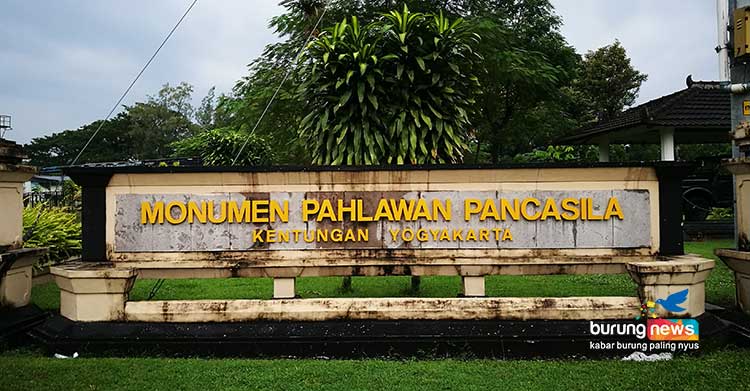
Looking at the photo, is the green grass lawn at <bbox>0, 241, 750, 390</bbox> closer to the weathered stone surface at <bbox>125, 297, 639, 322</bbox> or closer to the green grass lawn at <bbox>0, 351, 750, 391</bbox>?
the green grass lawn at <bbox>0, 351, 750, 391</bbox>

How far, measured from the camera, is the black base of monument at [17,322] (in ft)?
16.3

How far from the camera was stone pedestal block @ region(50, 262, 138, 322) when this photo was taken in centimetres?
463

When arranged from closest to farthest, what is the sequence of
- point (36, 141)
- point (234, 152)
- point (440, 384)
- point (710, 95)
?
point (440, 384), point (234, 152), point (710, 95), point (36, 141)

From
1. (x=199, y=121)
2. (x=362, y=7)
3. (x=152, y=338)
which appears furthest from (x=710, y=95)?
(x=199, y=121)

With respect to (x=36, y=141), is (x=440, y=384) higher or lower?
lower

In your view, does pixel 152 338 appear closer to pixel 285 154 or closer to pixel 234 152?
pixel 234 152

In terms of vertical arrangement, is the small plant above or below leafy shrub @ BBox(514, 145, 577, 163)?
below

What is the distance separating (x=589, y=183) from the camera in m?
4.86

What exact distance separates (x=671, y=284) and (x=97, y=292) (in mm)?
5089

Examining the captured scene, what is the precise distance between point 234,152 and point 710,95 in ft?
43.1

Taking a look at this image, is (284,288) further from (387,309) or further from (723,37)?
(723,37)

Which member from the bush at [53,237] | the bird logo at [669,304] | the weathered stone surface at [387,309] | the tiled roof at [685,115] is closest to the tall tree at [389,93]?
the weathered stone surface at [387,309]

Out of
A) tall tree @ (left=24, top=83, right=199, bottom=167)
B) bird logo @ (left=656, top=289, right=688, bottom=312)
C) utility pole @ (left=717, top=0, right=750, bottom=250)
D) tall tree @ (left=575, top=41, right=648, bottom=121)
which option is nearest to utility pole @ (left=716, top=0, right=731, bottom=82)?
utility pole @ (left=717, top=0, right=750, bottom=250)

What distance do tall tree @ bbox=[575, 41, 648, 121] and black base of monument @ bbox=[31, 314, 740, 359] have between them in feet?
89.2
